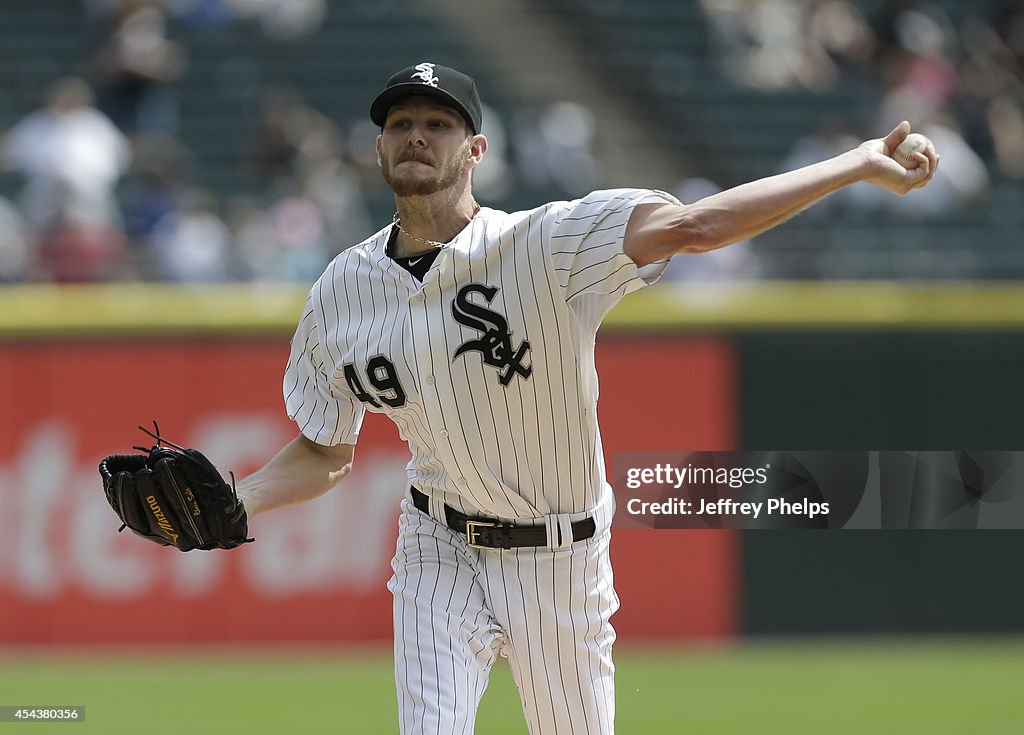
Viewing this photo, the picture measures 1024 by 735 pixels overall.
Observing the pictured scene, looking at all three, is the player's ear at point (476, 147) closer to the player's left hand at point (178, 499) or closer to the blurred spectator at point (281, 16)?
the player's left hand at point (178, 499)

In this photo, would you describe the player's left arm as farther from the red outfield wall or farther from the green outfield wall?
the green outfield wall

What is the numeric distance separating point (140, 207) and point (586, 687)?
24.5 ft

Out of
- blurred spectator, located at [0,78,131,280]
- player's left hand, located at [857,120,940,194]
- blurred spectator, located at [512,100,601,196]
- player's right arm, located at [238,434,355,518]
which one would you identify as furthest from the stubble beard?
blurred spectator, located at [512,100,601,196]

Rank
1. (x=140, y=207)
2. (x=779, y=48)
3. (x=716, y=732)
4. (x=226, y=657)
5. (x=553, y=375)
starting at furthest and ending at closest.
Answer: (x=779, y=48)
(x=140, y=207)
(x=226, y=657)
(x=716, y=732)
(x=553, y=375)

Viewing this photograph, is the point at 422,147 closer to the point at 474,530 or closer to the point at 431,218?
the point at 431,218

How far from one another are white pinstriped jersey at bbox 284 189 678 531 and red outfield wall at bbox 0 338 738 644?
4939mm

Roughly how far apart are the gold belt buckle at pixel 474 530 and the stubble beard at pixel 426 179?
0.87 metres

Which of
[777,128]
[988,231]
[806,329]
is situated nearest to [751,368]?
[806,329]

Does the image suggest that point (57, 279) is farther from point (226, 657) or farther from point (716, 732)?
point (716, 732)

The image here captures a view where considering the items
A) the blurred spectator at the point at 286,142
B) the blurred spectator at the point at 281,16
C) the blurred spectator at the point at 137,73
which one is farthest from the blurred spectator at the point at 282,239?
the blurred spectator at the point at 281,16

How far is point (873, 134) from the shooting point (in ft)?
40.1

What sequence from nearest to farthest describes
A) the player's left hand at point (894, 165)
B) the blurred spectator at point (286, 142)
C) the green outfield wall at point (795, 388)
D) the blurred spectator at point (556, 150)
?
the player's left hand at point (894, 165), the green outfield wall at point (795, 388), the blurred spectator at point (286, 142), the blurred spectator at point (556, 150)

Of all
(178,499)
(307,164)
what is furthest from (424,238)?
(307,164)

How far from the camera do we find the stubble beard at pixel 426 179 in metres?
4.16
